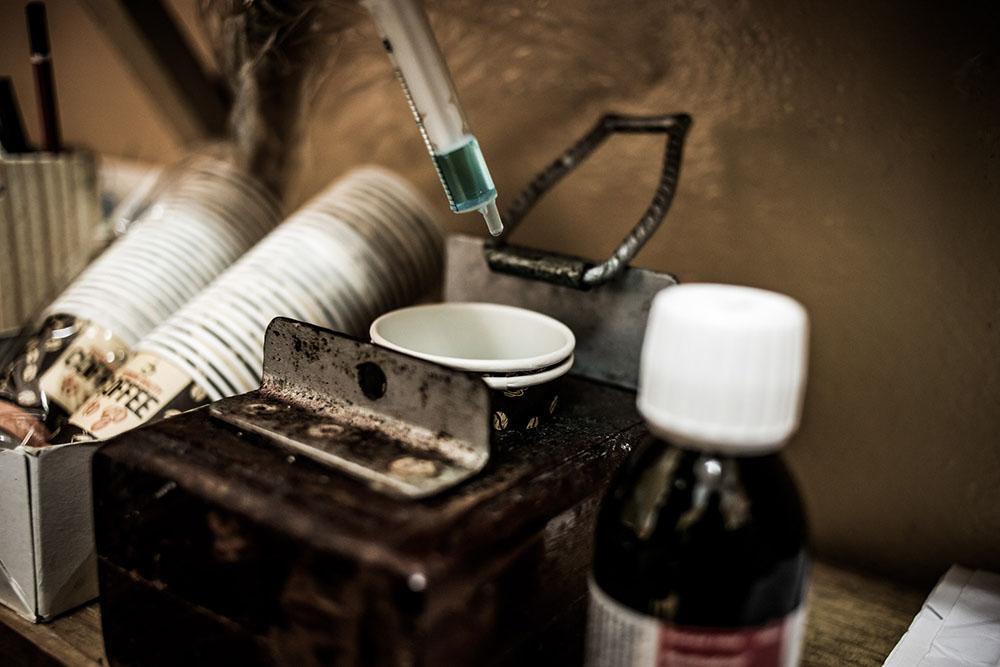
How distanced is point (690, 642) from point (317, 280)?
538 mm

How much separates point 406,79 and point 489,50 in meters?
0.37

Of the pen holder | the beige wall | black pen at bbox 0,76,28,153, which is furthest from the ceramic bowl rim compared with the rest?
black pen at bbox 0,76,28,153

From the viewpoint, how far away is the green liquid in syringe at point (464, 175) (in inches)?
29.5

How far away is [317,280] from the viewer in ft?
2.96

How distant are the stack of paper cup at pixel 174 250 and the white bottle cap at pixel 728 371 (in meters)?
0.62

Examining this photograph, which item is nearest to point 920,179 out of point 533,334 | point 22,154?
point 533,334

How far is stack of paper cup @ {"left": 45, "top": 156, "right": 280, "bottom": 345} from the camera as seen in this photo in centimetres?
93

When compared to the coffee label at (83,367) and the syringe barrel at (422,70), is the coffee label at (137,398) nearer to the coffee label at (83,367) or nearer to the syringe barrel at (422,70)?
the coffee label at (83,367)

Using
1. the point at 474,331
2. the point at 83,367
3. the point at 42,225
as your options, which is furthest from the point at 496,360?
the point at 42,225

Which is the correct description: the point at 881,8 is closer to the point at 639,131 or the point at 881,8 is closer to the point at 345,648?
the point at 639,131

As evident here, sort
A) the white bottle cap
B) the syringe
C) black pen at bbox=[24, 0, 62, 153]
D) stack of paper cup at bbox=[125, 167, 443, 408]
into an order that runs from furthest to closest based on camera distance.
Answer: black pen at bbox=[24, 0, 62, 153] < stack of paper cup at bbox=[125, 167, 443, 408] < the syringe < the white bottle cap

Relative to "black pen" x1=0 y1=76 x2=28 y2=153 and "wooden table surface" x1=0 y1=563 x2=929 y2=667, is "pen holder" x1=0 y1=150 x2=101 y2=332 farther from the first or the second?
"wooden table surface" x1=0 y1=563 x2=929 y2=667

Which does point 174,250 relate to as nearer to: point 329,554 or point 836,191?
point 329,554

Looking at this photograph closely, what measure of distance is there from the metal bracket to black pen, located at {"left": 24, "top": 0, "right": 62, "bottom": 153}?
0.63 m
